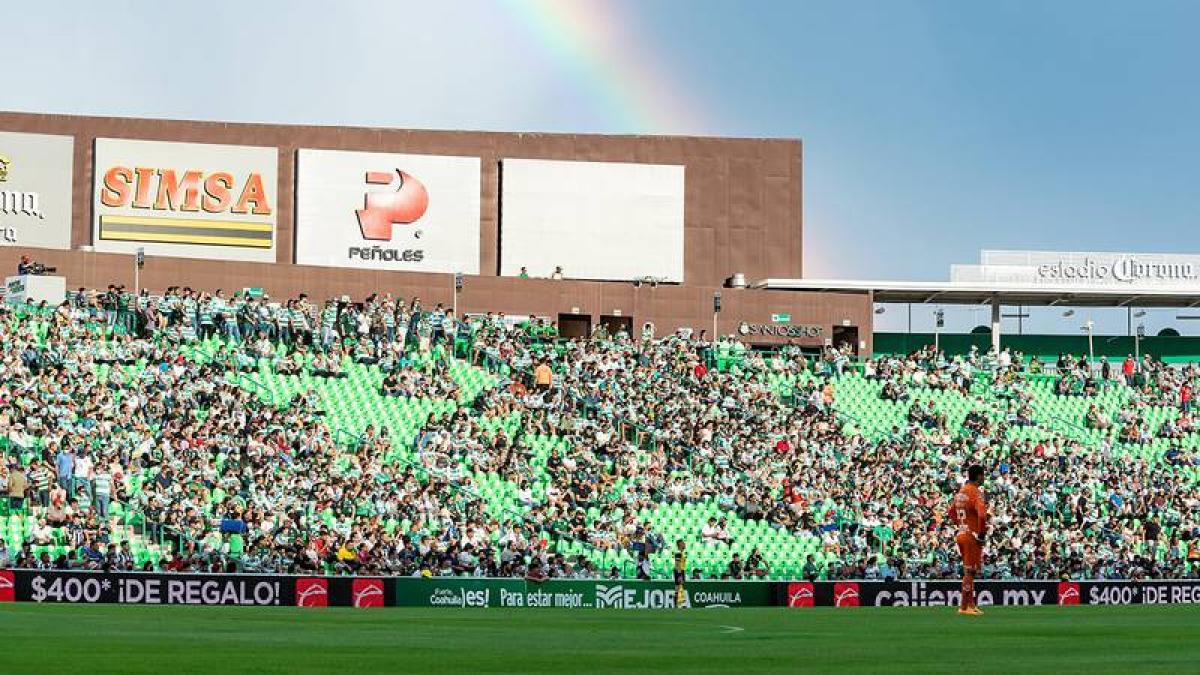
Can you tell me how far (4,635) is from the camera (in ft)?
67.1

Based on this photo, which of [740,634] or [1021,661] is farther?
[740,634]

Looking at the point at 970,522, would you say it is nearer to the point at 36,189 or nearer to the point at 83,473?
the point at 83,473

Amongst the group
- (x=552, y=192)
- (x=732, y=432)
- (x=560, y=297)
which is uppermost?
(x=552, y=192)

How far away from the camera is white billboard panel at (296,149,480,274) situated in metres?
73.6

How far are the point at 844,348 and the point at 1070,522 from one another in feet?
43.3

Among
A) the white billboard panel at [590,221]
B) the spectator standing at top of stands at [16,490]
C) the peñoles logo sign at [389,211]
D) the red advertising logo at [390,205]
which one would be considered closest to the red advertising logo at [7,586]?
the spectator standing at top of stands at [16,490]

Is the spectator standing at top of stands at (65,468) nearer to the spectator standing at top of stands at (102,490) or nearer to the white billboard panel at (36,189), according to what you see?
the spectator standing at top of stands at (102,490)

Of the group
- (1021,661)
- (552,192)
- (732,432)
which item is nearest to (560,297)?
(552,192)

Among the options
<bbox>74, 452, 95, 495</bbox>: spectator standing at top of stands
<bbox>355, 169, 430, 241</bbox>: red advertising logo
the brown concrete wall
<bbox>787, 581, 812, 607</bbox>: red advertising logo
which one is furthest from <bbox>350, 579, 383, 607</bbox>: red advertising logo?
<bbox>355, 169, 430, 241</bbox>: red advertising logo

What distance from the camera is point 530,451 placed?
53.6 m

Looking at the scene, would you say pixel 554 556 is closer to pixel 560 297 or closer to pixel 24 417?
pixel 24 417

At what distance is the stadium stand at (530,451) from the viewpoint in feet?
148

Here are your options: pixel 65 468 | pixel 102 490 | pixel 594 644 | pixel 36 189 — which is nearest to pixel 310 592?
pixel 102 490

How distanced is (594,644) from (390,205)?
55.5 metres
